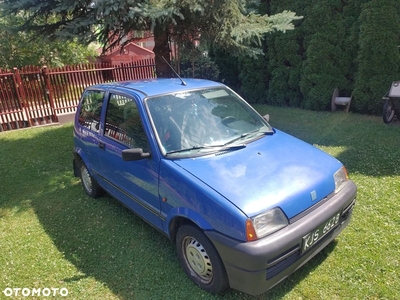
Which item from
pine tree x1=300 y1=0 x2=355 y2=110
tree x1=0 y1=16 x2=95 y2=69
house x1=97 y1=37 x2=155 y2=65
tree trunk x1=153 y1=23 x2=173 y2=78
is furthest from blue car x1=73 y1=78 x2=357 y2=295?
tree x1=0 y1=16 x2=95 y2=69

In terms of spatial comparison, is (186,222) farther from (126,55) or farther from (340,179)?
(126,55)

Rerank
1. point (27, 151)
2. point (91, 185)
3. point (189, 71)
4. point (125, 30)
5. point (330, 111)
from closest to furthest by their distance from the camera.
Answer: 1. point (91, 185)
2. point (125, 30)
3. point (27, 151)
4. point (330, 111)
5. point (189, 71)

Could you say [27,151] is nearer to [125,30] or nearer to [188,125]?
[125,30]

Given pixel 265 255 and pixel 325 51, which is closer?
pixel 265 255

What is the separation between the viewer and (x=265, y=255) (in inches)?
83.6

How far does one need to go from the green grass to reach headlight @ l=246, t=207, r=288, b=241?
27.5 inches

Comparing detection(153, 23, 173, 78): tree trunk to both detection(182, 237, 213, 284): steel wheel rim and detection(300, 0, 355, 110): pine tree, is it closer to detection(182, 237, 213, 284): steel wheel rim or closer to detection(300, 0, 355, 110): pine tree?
detection(300, 0, 355, 110): pine tree

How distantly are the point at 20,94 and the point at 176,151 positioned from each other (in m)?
7.86

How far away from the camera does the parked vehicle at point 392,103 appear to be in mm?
6070

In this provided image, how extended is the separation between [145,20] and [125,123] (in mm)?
3231

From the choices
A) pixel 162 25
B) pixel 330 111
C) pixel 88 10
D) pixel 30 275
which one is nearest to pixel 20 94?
pixel 88 10

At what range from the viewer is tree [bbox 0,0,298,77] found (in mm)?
5238

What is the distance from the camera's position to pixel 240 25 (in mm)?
5949

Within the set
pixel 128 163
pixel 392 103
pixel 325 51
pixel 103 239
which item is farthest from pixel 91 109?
pixel 325 51
